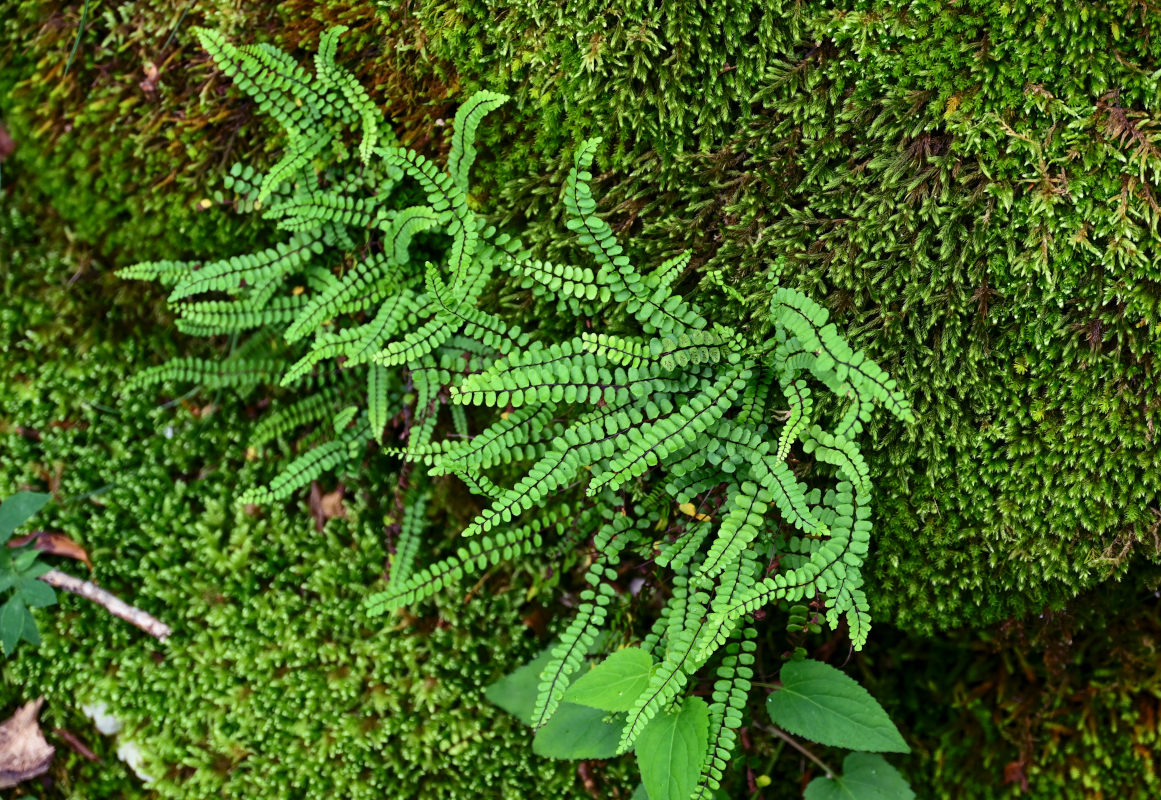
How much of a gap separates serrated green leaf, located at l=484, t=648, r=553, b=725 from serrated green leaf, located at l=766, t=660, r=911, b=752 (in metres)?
0.87

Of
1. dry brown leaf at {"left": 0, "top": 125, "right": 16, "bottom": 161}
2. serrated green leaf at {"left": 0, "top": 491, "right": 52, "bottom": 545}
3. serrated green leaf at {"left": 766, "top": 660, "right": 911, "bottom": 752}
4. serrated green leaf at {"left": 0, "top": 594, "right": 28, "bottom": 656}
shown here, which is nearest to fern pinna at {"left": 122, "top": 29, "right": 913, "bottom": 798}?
serrated green leaf at {"left": 766, "top": 660, "right": 911, "bottom": 752}

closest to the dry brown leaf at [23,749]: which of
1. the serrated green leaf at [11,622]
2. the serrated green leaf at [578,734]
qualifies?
the serrated green leaf at [11,622]

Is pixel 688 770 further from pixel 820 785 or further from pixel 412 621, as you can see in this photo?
pixel 412 621

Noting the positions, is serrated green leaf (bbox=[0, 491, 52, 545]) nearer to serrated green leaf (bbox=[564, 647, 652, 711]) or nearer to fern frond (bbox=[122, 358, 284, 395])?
A: fern frond (bbox=[122, 358, 284, 395])

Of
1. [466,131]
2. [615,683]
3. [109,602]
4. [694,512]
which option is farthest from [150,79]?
[615,683]

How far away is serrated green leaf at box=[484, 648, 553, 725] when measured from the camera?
2.90 meters

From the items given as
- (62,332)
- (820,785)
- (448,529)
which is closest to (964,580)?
(820,785)

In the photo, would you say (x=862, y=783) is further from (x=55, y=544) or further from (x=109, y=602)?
(x=55, y=544)

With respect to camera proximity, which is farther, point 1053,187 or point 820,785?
point 820,785

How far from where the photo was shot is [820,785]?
9.01 ft

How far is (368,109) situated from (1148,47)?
7.98 ft

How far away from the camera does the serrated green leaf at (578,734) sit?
2.66 meters

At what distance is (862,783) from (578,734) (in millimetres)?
1014

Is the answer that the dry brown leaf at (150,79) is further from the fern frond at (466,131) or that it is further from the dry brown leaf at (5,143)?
the fern frond at (466,131)
